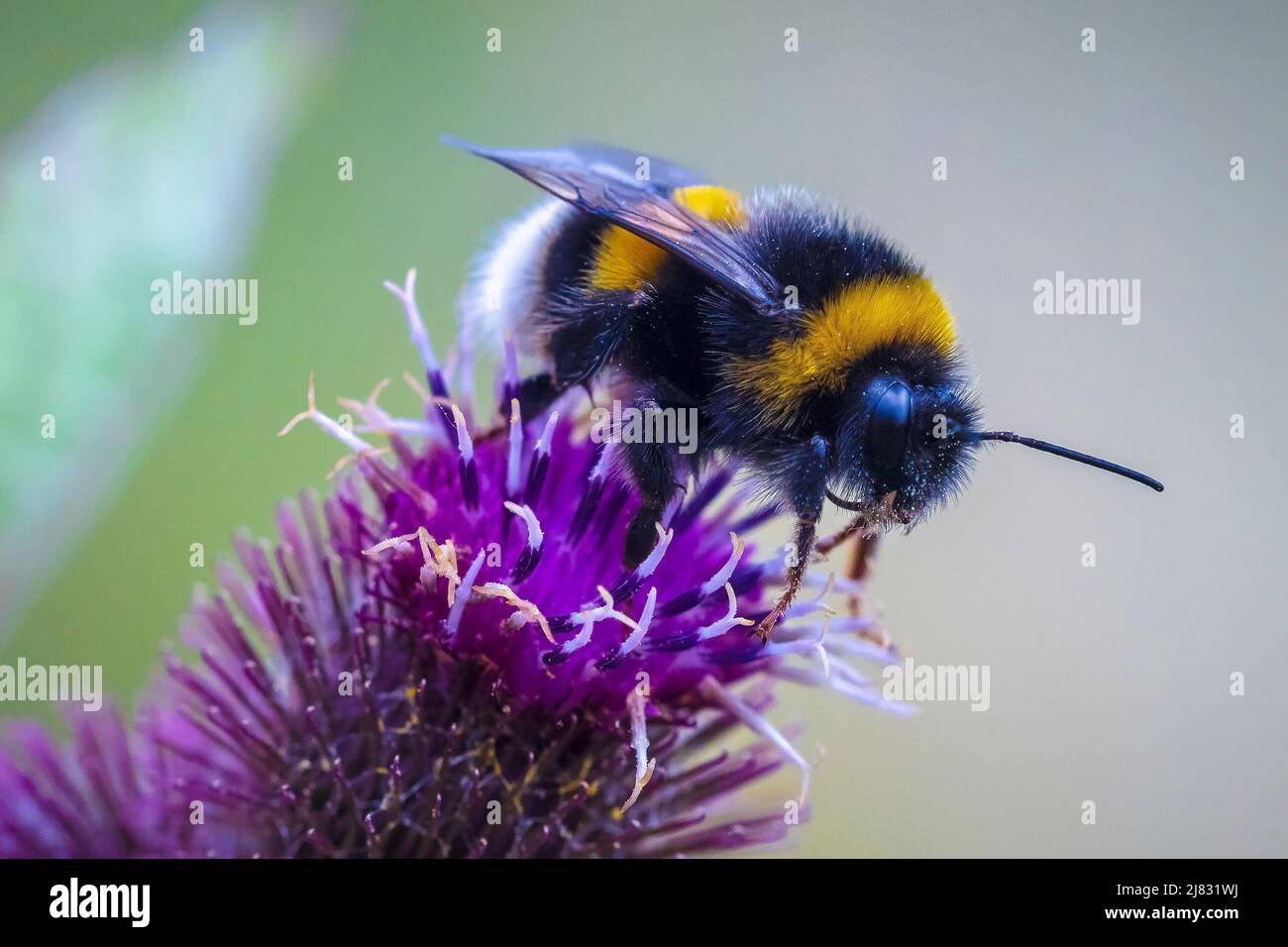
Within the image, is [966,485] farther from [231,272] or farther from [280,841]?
[231,272]

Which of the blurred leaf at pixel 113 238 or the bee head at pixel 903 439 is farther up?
the blurred leaf at pixel 113 238

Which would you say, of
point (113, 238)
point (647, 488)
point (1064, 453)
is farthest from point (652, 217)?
point (113, 238)

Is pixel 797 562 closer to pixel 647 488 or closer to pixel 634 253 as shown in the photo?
pixel 647 488

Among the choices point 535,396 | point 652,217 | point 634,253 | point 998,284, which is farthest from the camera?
point 998,284

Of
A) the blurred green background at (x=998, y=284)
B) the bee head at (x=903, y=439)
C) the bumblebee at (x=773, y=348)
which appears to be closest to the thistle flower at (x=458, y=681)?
the bumblebee at (x=773, y=348)

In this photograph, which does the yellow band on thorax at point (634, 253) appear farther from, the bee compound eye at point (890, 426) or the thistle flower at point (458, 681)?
the bee compound eye at point (890, 426)

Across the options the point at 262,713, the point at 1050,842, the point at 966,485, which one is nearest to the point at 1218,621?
the point at 1050,842

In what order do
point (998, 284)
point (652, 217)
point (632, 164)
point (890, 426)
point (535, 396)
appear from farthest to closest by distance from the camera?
1. point (998, 284)
2. point (632, 164)
3. point (535, 396)
4. point (652, 217)
5. point (890, 426)

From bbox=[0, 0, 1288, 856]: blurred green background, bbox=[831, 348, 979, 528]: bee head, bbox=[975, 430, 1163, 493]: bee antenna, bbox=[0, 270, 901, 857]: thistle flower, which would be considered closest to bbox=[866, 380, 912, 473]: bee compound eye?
bbox=[831, 348, 979, 528]: bee head
